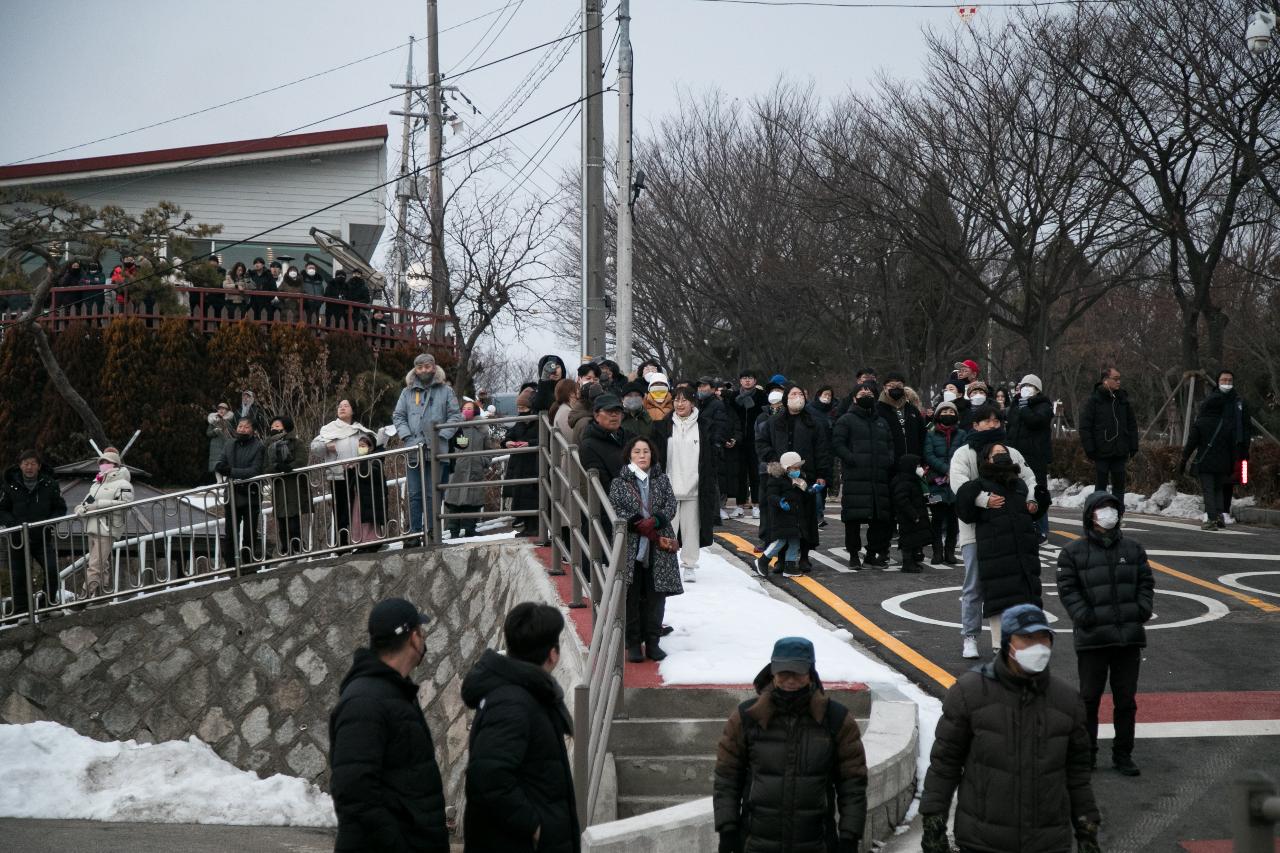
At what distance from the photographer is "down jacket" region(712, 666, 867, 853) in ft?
17.3

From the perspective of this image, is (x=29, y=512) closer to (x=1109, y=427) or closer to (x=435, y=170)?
(x=1109, y=427)

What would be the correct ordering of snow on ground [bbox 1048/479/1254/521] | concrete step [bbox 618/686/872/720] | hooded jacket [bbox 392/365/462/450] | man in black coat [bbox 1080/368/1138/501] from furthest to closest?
snow on ground [bbox 1048/479/1254/521], man in black coat [bbox 1080/368/1138/501], hooded jacket [bbox 392/365/462/450], concrete step [bbox 618/686/872/720]

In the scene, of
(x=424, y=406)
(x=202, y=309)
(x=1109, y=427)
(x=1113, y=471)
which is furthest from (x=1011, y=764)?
(x=202, y=309)

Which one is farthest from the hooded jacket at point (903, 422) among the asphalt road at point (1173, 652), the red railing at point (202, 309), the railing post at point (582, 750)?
the red railing at point (202, 309)

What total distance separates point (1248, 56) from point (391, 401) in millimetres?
16397

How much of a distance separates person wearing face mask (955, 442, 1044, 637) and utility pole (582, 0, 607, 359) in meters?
8.69

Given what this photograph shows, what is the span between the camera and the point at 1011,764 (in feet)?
17.4

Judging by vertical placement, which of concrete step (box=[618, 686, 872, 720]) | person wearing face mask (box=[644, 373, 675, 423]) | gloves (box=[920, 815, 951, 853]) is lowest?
concrete step (box=[618, 686, 872, 720])

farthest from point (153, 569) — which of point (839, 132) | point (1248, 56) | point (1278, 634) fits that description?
point (839, 132)

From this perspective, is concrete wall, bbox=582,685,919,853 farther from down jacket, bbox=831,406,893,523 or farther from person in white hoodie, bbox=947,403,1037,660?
down jacket, bbox=831,406,893,523

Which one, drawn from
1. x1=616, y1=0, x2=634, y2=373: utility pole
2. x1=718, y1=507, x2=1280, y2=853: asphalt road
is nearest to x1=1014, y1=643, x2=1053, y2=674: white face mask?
x1=718, y1=507, x2=1280, y2=853: asphalt road

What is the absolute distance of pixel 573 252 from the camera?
46156mm

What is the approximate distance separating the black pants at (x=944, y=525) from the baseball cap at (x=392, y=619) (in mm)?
9661

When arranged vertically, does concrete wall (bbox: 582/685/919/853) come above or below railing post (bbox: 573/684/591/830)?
below
